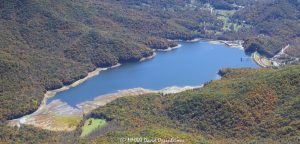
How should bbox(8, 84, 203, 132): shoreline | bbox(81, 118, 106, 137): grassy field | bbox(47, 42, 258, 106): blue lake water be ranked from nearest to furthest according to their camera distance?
bbox(81, 118, 106, 137): grassy field < bbox(8, 84, 203, 132): shoreline < bbox(47, 42, 258, 106): blue lake water

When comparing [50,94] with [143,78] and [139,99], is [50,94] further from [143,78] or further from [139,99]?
[143,78]

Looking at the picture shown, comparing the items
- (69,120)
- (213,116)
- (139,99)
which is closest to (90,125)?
(69,120)

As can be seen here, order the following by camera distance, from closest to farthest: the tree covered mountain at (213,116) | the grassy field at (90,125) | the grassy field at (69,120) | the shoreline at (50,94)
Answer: the tree covered mountain at (213,116), the grassy field at (90,125), the shoreline at (50,94), the grassy field at (69,120)

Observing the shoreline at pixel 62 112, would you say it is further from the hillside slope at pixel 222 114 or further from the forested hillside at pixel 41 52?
the hillside slope at pixel 222 114

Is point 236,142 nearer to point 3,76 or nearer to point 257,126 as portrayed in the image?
point 257,126

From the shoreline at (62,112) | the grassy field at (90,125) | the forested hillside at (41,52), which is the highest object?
the forested hillside at (41,52)

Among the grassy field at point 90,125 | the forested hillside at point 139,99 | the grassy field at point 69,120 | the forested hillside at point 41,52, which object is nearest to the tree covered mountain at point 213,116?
the forested hillside at point 139,99

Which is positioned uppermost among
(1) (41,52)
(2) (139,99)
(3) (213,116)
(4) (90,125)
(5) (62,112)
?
(3) (213,116)

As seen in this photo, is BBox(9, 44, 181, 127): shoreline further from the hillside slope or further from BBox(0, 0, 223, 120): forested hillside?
the hillside slope

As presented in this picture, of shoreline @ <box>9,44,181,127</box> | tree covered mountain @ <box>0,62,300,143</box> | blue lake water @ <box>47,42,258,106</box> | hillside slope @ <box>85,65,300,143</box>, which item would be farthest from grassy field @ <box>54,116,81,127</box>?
blue lake water @ <box>47,42,258,106</box>
